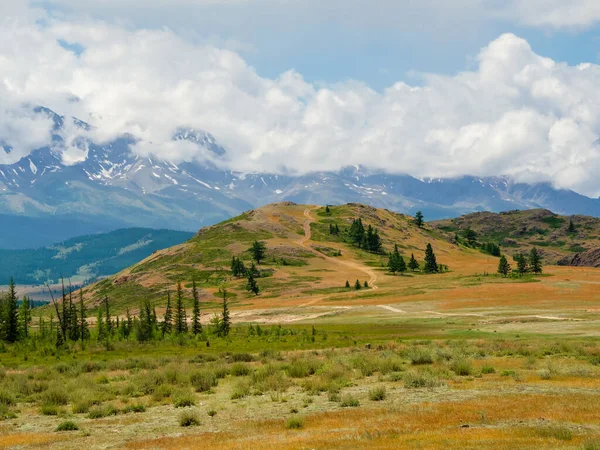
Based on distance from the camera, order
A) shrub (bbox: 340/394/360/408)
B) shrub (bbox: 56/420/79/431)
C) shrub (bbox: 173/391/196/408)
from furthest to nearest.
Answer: shrub (bbox: 173/391/196/408)
shrub (bbox: 340/394/360/408)
shrub (bbox: 56/420/79/431)

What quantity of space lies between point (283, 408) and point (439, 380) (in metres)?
9.33

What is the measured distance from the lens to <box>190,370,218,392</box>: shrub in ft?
112

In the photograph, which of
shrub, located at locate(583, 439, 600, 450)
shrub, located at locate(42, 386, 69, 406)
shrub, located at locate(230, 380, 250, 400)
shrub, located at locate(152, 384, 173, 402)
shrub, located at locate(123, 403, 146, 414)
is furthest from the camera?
shrub, located at locate(42, 386, 69, 406)

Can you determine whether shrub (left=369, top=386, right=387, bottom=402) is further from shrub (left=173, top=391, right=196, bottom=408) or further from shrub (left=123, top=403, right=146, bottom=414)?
shrub (left=123, top=403, right=146, bottom=414)

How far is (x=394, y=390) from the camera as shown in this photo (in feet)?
98.4

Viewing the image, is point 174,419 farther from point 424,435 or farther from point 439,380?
point 439,380

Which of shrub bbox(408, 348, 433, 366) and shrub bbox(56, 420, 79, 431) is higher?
shrub bbox(56, 420, 79, 431)

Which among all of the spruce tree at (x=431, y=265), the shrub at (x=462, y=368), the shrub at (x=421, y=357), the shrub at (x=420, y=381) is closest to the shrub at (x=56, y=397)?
the shrub at (x=420, y=381)

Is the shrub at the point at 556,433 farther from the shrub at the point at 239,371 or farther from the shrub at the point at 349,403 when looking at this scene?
the shrub at the point at 239,371

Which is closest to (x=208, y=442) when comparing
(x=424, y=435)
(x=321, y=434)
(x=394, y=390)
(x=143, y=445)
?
(x=143, y=445)

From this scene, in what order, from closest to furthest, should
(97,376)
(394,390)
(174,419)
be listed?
(174,419)
(394,390)
(97,376)

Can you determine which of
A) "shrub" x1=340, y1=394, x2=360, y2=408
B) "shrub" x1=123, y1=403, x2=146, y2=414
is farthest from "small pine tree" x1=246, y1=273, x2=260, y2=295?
"shrub" x1=340, y1=394, x2=360, y2=408

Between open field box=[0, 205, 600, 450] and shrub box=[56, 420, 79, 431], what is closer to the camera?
open field box=[0, 205, 600, 450]

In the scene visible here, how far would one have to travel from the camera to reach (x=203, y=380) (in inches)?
1366
